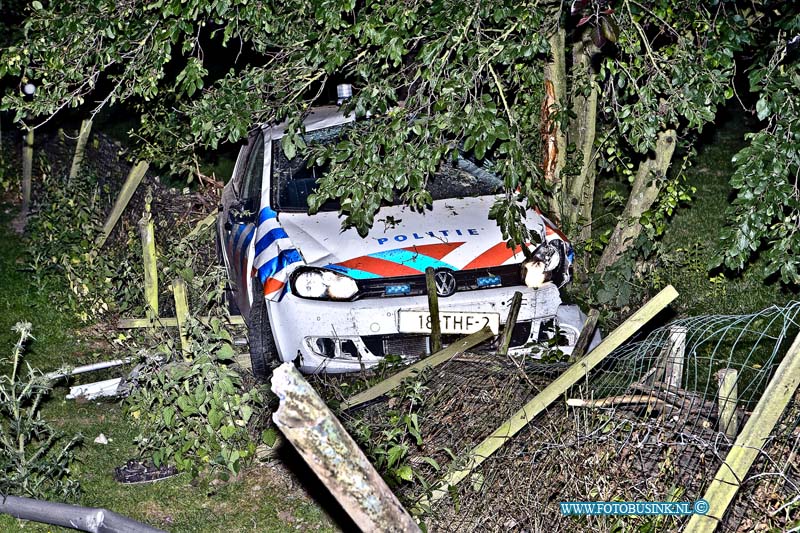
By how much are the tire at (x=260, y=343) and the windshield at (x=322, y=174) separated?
71 centimetres

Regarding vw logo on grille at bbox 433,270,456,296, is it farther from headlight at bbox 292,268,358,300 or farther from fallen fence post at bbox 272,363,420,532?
fallen fence post at bbox 272,363,420,532

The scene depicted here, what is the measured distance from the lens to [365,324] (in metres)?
5.82

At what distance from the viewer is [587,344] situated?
5609mm

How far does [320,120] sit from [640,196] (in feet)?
7.76

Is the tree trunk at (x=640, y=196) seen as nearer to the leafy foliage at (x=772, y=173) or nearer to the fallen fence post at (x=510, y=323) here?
the fallen fence post at (x=510, y=323)

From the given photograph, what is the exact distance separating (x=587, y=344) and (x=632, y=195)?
193 centimetres

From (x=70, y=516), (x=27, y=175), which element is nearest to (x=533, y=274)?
(x=70, y=516)

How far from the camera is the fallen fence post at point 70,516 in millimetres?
4270

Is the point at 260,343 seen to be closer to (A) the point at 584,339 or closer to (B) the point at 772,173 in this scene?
(A) the point at 584,339

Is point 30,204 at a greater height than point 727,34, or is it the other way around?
point 727,34

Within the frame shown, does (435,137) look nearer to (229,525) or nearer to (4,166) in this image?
(229,525)

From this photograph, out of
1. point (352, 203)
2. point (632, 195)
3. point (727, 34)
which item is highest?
point (727, 34)

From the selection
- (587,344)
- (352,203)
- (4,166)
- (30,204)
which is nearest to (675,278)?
(587,344)

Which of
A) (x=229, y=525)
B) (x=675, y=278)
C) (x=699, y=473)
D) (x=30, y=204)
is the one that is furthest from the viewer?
(x=30, y=204)
